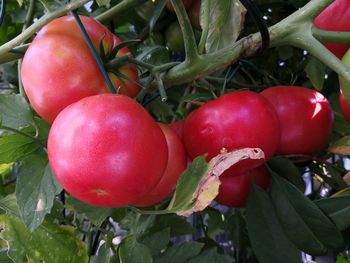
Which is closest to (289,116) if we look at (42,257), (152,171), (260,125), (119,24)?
(260,125)

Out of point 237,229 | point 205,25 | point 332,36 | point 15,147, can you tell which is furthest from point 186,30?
point 237,229

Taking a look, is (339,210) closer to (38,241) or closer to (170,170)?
(170,170)

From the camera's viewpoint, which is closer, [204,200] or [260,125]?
[204,200]

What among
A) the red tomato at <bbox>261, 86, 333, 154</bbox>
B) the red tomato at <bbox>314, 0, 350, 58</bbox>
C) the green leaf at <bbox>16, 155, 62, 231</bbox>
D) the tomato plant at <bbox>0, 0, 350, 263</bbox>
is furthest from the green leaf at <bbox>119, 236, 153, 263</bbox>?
the red tomato at <bbox>314, 0, 350, 58</bbox>

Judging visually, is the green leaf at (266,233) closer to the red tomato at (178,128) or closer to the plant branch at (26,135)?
the red tomato at (178,128)

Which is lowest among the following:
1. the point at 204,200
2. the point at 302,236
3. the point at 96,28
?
the point at 302,236

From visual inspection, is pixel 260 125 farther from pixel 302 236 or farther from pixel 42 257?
pixel 42 257
